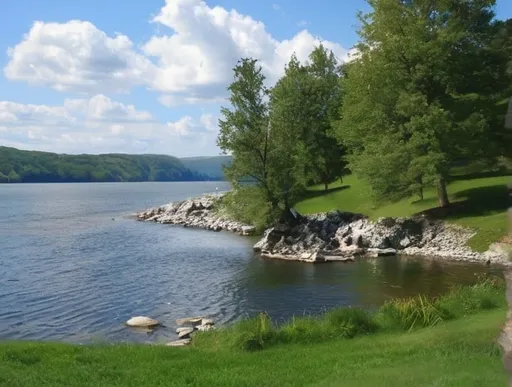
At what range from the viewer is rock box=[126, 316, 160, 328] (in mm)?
→ 26906

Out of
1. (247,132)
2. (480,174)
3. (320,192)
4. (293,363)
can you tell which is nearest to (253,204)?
(247,132)

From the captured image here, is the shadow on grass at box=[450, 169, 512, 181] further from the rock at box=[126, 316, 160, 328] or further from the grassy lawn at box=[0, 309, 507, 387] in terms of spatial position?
the grassy lawn at box=[0, 309, 507, 387]

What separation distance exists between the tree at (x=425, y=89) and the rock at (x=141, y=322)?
25.9 metres

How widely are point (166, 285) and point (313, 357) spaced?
22.4 m

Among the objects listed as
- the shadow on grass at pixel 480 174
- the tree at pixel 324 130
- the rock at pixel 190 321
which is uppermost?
the tree at pixel 324 130

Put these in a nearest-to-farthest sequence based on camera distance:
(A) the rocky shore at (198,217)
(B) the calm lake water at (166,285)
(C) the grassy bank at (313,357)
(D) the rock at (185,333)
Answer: (C) the grassy bank at (313,357)
(D) the rock at (185,333)
(B) the calm lake water at (166,285)
(A) the rocky shore at (198,217)

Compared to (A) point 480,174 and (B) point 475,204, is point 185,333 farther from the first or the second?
(A) point 480,174

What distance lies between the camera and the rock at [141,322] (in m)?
26.9

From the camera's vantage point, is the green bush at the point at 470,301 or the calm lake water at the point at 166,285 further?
the calm lake water at the point at 166,285

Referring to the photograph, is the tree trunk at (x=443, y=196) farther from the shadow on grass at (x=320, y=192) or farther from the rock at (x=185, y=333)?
the rock at (x=185, y=333)

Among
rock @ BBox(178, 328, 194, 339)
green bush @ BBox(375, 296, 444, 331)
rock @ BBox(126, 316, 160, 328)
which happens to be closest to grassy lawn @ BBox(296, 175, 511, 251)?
green bush @ BBox(375, 296, 444, 331)

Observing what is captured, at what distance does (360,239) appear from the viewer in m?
47.5

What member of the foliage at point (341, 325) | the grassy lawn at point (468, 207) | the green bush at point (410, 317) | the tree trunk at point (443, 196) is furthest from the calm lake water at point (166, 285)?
the tree trunk at point (443, 196)

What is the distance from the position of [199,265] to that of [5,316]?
1813 cm
